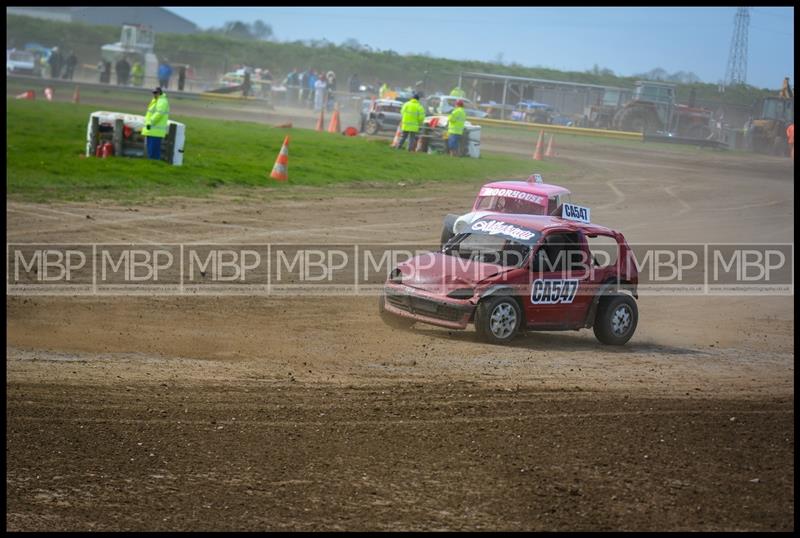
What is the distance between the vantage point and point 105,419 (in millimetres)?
8469

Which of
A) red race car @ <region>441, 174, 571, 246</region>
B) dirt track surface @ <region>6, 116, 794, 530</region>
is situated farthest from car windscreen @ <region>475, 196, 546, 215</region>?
dirt track surface @ <region>6, 116, 794, 530</region>

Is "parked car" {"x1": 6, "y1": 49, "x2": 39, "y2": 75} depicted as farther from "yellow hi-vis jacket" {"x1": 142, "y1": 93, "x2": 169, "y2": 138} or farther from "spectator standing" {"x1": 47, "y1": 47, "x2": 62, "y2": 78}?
"yellow hi-vis jacket" {"x1": 142, "y1": 93, "x2": 169, "y2": 138}

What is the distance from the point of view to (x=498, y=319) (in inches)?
459

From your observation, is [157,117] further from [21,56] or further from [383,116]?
[21,56]

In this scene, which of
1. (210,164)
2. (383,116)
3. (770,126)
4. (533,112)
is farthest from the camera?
(533,112)

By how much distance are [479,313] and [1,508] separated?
235 inches

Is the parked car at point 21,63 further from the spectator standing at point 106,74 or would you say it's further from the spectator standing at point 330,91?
the spectator standing at point 330,91

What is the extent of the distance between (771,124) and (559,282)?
74.0ft

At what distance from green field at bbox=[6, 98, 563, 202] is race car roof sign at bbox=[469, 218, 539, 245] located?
9.49m

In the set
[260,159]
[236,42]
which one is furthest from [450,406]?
[236,42]

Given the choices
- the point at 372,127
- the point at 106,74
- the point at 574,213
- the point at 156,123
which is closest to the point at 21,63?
the point at 106,74

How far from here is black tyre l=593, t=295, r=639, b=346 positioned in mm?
12273

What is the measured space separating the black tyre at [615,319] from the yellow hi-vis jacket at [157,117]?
12046 mm

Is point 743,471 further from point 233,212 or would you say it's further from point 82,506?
point 233,212
